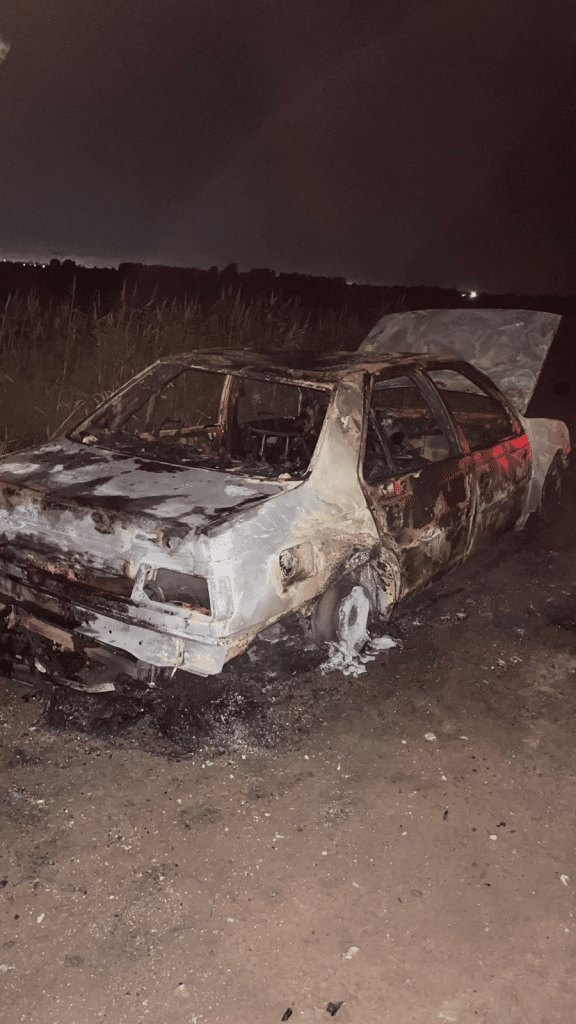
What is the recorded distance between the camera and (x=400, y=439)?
4.98 metres

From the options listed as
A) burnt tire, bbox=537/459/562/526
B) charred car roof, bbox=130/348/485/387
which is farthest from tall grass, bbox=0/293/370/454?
burnt tire, bbox=537/459/562/526

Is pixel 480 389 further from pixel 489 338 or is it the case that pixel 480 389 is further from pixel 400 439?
pixel 489 338

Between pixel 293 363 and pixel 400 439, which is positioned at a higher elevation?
pixel 293 363

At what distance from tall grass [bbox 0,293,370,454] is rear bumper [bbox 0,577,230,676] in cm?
368

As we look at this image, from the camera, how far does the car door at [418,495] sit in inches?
153

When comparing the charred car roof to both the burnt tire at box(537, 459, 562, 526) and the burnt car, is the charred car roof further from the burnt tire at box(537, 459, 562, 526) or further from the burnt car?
the burnt tire at box(537, 459, 562, 526)

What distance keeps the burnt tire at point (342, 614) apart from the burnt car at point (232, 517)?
1 cm

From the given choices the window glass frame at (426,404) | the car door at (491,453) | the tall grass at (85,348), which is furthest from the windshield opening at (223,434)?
the tall grass at (85,348)

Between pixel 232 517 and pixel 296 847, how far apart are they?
52.0 inches

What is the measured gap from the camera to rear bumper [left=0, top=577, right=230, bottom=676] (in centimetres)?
298

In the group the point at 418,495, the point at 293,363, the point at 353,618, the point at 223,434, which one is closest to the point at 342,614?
the point at 353,618

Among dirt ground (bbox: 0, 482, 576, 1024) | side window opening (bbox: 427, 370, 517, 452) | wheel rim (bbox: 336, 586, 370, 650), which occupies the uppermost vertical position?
side window opening (bbox: 427, 370, 517, 452)

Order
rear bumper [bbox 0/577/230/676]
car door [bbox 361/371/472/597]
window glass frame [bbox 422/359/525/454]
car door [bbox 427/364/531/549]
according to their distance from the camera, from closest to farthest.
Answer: rear bumper [bbox 0/577/230/676]
car door [bbox 361/371/472/597]
window glass frame [bbox 422/359/525/454]
car door [bbox 427/364/531/549]

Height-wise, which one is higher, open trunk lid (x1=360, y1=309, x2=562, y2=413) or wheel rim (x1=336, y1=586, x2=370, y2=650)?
open trunk lid (x1=360, y1=309, x2=562, y2=413)
